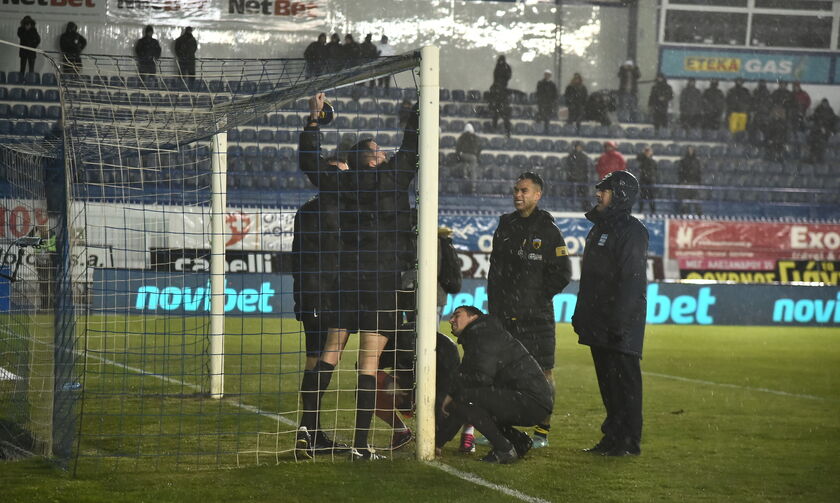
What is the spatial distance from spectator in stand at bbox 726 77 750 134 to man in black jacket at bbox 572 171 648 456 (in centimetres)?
2100

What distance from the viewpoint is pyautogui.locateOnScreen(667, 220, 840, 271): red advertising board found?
19484 millimetres

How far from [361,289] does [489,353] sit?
890mm

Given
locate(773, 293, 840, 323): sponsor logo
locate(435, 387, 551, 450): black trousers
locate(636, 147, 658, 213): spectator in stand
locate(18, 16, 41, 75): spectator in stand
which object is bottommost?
locate(773, 293, 840, 323): sponsor logo

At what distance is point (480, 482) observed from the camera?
5.53m

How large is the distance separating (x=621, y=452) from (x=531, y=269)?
134 cm

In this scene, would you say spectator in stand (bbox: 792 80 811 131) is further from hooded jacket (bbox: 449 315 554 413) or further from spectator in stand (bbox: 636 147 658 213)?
hooded jacket (bbox: 449 315 554 413)

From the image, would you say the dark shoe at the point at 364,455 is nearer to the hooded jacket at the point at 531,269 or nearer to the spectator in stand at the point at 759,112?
the hooded jacket at the point at 531,269

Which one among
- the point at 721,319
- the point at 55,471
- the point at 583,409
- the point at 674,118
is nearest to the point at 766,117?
the point at 674,118

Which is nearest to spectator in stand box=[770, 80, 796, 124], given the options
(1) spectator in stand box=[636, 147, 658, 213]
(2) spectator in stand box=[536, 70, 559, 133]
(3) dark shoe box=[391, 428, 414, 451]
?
(2) spectator in stand box=[536, 70, 559, 133]

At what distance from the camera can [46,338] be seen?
777 centimetres

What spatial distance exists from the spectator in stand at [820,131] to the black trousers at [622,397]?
2044 centimetres

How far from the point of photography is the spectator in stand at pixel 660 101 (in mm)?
25312

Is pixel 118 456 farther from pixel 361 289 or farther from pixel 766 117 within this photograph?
pixel 766 117

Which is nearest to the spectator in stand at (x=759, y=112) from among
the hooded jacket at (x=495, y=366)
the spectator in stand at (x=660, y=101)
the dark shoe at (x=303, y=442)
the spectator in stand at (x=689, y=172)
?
A: the spectator in stand at (x=660, y=101)
